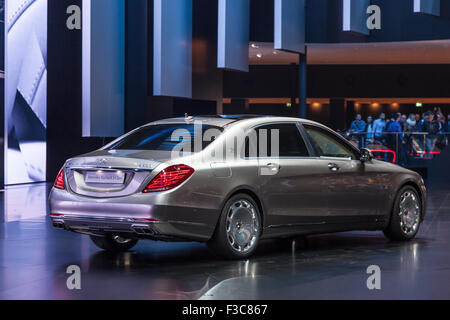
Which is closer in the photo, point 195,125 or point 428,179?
point 195,125

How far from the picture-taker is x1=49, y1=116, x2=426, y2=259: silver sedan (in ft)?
27.9

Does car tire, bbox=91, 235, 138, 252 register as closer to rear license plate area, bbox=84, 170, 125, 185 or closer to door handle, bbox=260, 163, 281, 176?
rear license plate area, bbox=84, 170, 125, 185

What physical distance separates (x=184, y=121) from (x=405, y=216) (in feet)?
10.7

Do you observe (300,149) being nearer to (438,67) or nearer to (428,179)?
(428,179)

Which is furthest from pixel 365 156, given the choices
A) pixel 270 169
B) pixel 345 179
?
pixel 270 169

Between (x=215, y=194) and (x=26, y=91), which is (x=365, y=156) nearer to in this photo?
(x=215, y=194)

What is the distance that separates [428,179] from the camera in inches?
1077

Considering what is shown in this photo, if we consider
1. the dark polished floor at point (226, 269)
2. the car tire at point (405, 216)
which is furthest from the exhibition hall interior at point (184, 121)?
the car tire at point (405, 216)

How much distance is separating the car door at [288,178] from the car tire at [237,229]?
0.20 meters

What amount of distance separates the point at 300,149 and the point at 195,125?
1280 mm

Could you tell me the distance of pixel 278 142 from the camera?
9.74m

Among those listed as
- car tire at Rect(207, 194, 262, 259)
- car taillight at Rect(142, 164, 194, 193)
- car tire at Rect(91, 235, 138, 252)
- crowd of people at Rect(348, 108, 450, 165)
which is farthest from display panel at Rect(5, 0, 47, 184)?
car taillight at Rect(142, 164, 194, 193)

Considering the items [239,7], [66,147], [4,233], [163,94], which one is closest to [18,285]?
[4,233]

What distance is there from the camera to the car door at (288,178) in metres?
9.40
